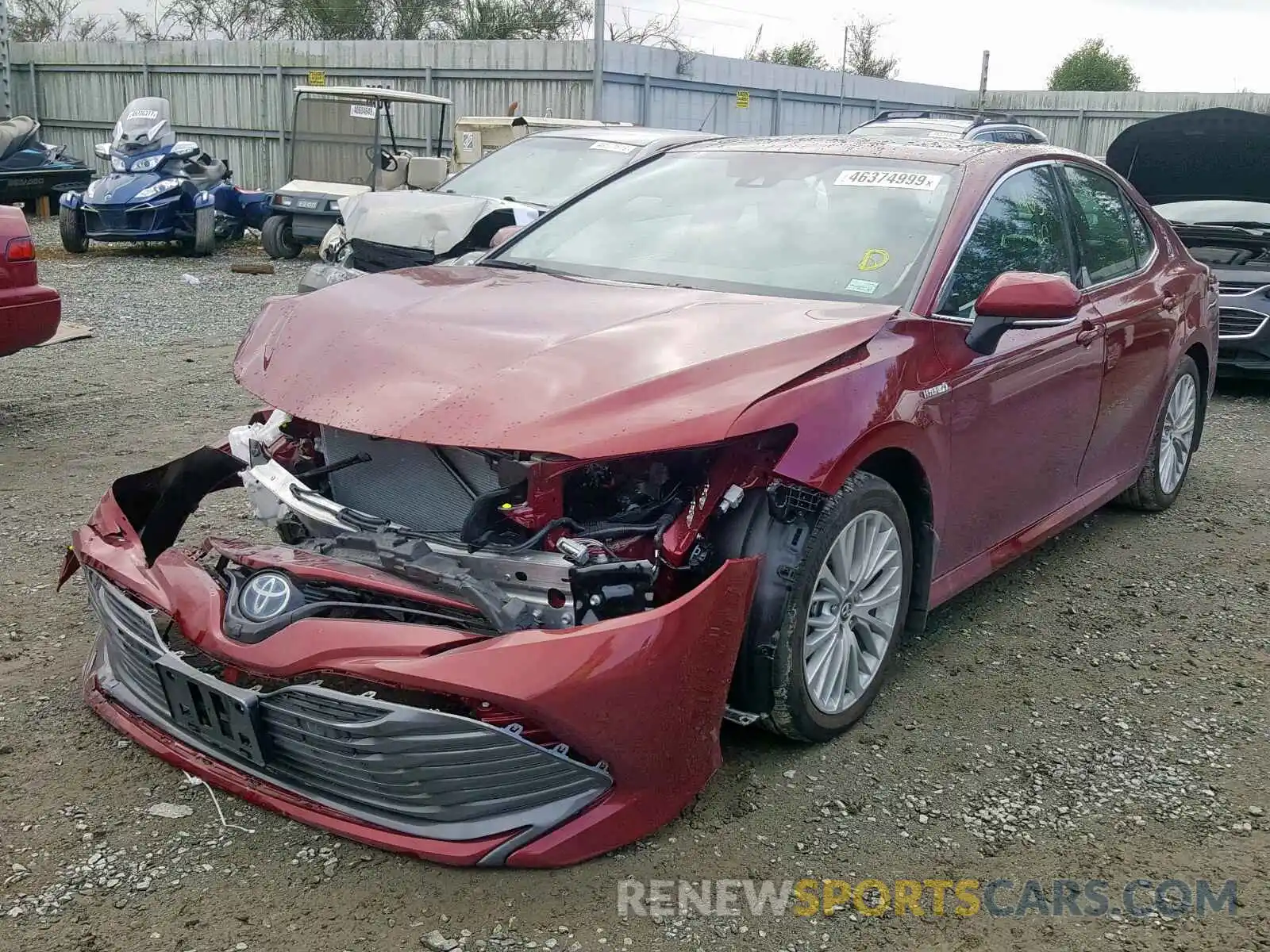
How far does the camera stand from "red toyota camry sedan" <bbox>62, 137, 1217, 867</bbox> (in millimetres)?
2557

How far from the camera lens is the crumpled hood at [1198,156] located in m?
8.12

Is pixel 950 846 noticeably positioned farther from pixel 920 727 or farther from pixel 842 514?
pixel 842 514

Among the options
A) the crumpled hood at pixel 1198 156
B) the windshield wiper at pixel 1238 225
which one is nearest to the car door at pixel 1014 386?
the crumpled hood at pixel 1198 156

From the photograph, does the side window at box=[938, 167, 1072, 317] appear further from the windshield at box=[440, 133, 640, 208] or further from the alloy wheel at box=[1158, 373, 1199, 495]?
the windshield at box=[440, 133, 640, 208]

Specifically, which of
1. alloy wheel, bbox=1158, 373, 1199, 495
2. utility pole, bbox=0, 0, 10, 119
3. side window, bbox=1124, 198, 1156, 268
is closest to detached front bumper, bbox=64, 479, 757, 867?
side window, bbox=1124, 198, 1156, 268

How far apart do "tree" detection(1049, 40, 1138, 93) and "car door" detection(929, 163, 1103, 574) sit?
42461 mm

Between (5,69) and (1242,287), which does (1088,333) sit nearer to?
(1242,287)

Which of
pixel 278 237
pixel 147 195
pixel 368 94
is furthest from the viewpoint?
pixel 368 94

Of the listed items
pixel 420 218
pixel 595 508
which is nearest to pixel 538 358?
pixel 595 508

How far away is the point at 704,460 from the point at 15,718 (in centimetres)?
199

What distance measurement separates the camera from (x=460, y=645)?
8.25ft

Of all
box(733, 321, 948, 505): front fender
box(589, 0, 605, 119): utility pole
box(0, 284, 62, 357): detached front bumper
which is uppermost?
box(589, 0, 605, 119): utility pole

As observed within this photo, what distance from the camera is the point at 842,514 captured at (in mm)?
3012

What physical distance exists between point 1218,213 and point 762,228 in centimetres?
624
